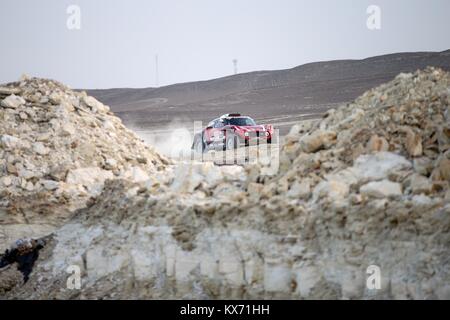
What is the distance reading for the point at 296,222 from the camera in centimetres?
794

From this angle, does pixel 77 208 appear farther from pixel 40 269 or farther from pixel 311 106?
pixel 311 106

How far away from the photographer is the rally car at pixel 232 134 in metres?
21.5

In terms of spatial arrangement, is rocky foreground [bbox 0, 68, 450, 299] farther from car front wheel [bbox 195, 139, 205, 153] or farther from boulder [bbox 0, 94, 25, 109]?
car front wheel [bbox 195, 139, 205, 153]

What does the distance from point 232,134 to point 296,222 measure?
45.6ft

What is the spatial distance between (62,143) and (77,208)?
1.94 meters

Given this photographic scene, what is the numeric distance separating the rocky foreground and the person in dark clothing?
0.16 m

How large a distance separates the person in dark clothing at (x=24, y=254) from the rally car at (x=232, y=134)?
11666 millimetres

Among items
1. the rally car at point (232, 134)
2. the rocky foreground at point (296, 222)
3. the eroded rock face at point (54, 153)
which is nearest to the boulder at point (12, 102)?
the eroded rock face at point (54, 153)

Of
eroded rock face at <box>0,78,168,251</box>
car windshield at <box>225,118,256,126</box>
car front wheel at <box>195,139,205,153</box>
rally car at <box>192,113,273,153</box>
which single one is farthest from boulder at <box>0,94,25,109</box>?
car windshield at <box>225,118,256,126</box>

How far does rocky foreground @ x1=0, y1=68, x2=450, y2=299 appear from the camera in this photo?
287 inches

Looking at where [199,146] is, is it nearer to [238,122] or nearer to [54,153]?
[238,122]

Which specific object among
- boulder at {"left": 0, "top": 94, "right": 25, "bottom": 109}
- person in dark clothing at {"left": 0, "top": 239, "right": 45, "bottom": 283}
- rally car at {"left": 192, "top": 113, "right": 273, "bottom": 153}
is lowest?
person in dark clothing at {"left": 0, "top": 239, "right": 45, "bottom": 283}

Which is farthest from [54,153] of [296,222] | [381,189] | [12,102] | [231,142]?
[231,142]
